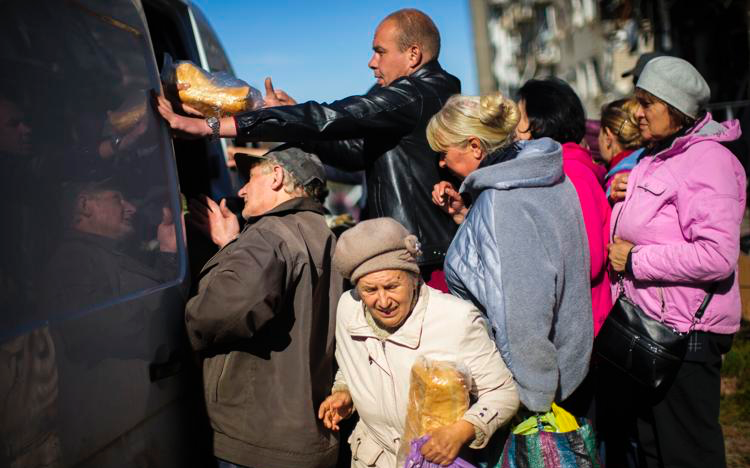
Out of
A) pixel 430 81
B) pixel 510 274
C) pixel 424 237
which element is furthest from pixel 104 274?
pixel 430 81

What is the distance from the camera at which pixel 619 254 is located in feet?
9.89

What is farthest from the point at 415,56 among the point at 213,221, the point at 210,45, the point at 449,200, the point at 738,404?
the point at 738,404

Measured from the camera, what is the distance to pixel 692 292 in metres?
2.92

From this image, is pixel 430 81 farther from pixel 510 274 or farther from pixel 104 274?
pixel 104 274

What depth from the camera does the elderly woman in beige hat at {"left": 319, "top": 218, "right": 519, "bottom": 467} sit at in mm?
2361

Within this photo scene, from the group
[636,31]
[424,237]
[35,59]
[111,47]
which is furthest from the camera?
[636,31]

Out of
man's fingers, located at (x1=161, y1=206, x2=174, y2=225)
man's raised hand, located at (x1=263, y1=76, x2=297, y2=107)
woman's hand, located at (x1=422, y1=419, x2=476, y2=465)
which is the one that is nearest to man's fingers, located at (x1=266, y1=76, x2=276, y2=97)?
man's raised hand, located at (x1=263, y1=76, x2=297, y2=107)

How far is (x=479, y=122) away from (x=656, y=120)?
2.73ft

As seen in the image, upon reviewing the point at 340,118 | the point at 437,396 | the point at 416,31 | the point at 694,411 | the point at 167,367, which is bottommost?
the point at 694,411

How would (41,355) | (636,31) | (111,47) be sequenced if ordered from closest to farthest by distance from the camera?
(41,355), (111,47), (636,31)

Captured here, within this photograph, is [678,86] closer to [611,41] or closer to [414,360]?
[414,360]

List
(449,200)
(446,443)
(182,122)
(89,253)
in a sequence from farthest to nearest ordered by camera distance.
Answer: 1. (449,200)
2. (182,122)
3. (446,443)
4. (89,253)

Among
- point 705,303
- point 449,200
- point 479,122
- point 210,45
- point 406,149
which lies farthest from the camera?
point 210,45

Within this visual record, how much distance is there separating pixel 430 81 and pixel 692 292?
4.79 feet
